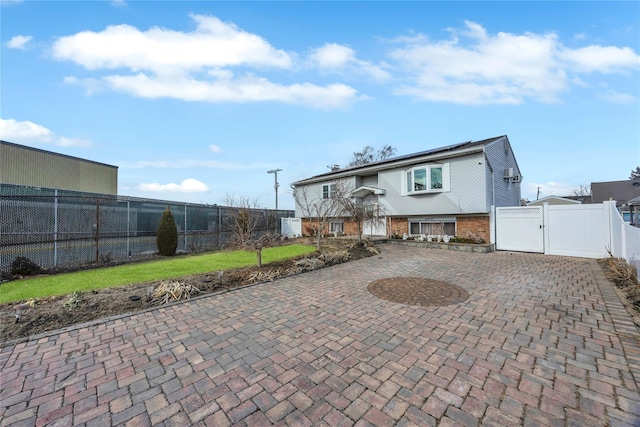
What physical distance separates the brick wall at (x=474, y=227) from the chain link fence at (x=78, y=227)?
1365cm

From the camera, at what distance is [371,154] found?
104 feet

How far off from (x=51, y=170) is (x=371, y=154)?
98.5 ft

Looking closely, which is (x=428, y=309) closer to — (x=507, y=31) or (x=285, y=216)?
(x=507, y=31)

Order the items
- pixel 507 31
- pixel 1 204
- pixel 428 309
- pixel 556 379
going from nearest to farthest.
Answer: pixel 556 379
pixel 428 309
pixel 1 204
pixel 507 31

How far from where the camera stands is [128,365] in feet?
9.27

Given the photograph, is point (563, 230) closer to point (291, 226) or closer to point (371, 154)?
point (291, 226)

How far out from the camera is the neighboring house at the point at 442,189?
1261cm

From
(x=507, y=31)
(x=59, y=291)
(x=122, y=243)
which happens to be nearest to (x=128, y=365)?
(x=59, y=291)

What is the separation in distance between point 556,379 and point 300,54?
9.90 metres

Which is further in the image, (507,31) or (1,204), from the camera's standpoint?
(507,31)

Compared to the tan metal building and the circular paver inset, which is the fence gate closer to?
the circular paver inset

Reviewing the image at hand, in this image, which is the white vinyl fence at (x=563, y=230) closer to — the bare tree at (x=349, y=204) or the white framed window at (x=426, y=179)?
the white framed window at (x=426, y=179)

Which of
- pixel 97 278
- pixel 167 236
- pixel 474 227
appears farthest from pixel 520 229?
pixel 167 236

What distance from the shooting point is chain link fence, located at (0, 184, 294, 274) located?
7.20m
